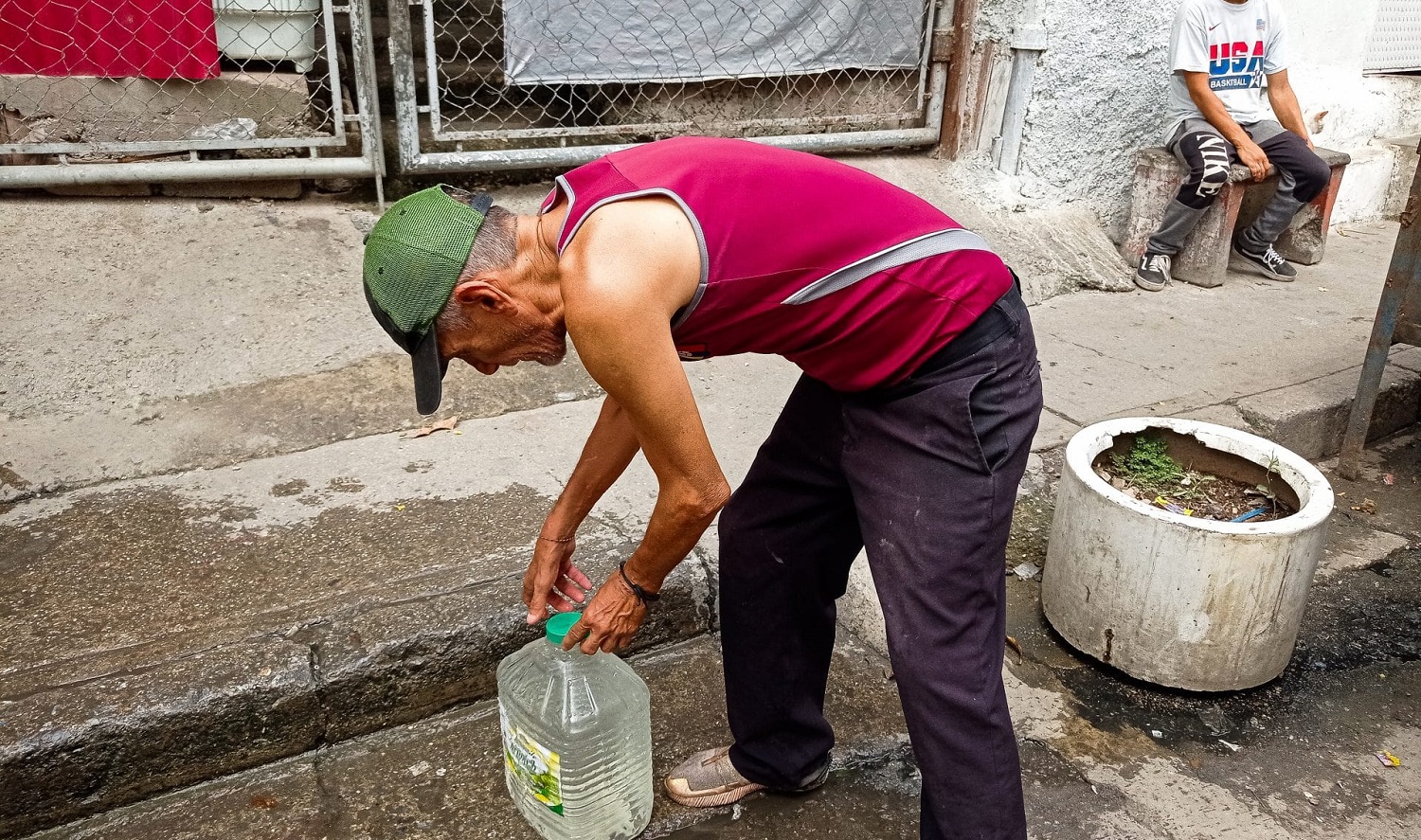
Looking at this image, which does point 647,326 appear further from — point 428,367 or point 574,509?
point 574,509

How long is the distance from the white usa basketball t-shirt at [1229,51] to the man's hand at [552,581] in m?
4.51

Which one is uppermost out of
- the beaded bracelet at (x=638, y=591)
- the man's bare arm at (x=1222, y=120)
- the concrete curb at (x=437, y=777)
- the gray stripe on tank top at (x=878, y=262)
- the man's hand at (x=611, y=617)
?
the gray stripe on tank top at (x=878, y=262)

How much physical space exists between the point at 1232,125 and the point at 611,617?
472 cm

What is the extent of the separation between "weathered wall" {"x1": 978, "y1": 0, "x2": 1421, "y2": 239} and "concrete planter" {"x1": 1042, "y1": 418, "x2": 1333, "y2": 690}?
280 cm

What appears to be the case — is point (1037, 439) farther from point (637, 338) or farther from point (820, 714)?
point (637, 338)

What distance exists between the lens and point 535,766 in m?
2.15

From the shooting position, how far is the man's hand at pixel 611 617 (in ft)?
6.21

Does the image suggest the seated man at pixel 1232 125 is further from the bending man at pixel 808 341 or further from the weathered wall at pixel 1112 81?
the bending man at pixel 808 341

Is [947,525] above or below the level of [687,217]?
below

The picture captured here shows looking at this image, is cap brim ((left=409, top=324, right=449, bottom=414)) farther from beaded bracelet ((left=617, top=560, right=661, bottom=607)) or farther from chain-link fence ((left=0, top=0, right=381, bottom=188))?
chain-link fence ((left=0, top=0, right=381, bottom=188))

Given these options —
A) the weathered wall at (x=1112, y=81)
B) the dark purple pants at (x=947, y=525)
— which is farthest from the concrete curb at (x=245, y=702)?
the weathered wall at (x=1112, y=81)

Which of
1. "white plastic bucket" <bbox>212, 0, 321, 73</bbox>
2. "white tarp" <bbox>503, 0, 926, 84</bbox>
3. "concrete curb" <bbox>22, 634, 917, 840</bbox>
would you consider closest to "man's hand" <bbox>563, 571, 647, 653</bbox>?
"concrete curb" <bbox>22, 634, 917, 840</bbox>

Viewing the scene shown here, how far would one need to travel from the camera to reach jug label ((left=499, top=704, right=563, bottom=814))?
6.98 ft

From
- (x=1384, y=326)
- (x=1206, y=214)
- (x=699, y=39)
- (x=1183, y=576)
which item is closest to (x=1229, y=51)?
(x=1206, y=214)
